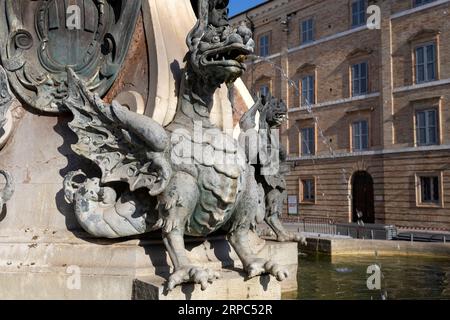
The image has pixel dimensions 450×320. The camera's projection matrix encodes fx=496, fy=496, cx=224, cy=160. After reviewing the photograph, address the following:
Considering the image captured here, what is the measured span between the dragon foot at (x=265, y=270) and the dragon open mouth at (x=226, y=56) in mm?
1424

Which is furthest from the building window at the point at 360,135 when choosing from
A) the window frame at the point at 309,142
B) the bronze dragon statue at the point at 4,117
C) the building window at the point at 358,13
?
the bronze dragon statue at the point at 4,117

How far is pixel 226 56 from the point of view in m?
3.60

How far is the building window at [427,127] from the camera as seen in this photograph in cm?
2431

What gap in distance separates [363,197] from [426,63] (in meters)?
7.93

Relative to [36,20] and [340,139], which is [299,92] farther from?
[36,20]

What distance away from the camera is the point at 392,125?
26203 mm

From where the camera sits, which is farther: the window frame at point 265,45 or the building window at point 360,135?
the window frame at point 265,45

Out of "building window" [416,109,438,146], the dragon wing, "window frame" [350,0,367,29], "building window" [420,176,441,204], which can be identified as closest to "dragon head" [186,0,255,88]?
the dragon wing

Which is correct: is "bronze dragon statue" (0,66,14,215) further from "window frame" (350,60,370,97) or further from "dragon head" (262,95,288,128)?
"window frame" (350,60,370,97)

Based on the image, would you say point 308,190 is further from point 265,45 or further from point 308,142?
point 265,45

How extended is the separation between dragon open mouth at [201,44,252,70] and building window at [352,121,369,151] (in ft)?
83.3

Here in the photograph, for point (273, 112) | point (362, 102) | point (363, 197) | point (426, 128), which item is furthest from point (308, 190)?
point (273, 112)

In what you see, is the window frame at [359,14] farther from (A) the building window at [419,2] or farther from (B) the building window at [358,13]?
(A) the building window at [419,2]

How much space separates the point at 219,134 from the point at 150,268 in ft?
3.62
